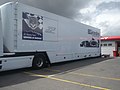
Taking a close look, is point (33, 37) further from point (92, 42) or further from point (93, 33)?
point (93, 33)

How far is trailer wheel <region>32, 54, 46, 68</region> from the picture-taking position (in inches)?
442

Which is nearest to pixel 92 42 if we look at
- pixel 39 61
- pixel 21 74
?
→ pixel 39 61

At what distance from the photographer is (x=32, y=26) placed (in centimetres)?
1098

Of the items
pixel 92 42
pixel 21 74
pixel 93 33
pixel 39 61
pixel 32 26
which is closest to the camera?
pixel 21 74

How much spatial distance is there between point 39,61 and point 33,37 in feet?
5.67

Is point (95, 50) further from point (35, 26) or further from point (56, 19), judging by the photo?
point (35, 26)

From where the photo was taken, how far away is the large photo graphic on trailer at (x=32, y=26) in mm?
10445

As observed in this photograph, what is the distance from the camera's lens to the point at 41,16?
1170 centimetres

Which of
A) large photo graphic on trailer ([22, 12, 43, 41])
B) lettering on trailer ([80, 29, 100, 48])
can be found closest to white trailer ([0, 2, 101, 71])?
large photo graphic on trailer ([22, 12, 43, 41])

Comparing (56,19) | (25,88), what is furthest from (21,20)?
(25,88)

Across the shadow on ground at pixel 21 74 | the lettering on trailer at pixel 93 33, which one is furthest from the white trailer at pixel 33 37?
the lettering on trailer at pixel 93 33

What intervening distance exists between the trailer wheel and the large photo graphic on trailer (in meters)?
1.17

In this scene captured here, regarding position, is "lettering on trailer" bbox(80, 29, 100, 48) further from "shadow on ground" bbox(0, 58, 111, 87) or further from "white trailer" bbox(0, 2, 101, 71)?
"shadow on ground" bbox(0, 58, 111, 87)

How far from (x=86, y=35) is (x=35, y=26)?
8.97 metres
